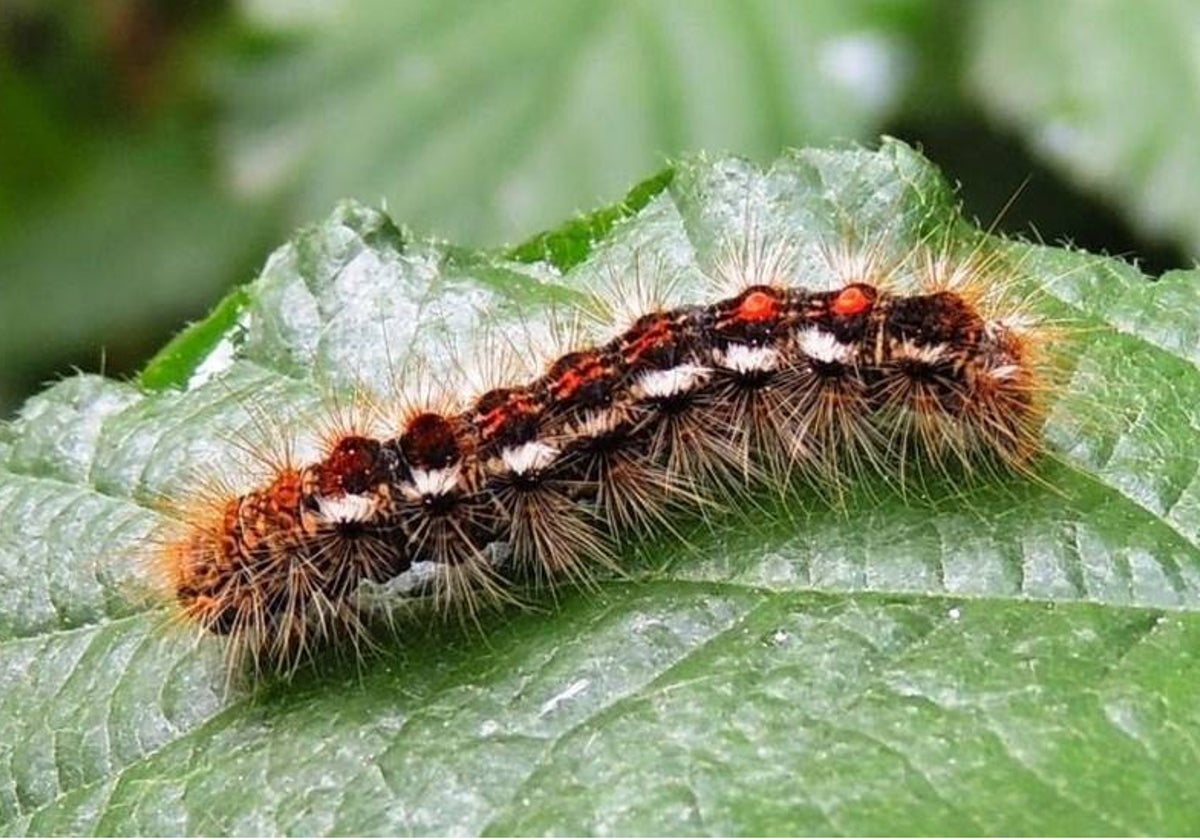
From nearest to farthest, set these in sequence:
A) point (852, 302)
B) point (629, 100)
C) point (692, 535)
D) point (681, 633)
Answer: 1. point (681, 633)
2. point (692, 535)
3. point (852, 302)
4. point (629, 100)

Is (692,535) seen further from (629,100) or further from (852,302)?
(629,100)

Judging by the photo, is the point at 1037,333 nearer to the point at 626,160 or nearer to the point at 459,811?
the point at 459,811

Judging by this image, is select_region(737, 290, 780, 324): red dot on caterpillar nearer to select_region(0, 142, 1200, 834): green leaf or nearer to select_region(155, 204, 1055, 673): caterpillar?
select_region(155, 204, 1055, 673): caterpillar

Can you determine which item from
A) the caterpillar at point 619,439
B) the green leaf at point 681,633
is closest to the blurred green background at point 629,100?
the green leaf at point 681,633

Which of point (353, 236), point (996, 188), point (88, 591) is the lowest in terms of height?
point (996, 188)

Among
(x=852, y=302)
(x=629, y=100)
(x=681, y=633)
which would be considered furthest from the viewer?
(x=629, y=100)

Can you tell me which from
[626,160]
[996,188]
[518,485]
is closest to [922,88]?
[996,188]

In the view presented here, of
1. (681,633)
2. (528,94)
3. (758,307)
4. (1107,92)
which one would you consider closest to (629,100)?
(528,94)

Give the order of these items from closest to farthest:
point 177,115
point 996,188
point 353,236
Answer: point 353,236, point 996,188, point 177,115
